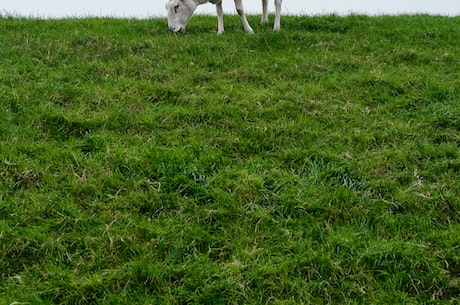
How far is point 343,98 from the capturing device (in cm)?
802

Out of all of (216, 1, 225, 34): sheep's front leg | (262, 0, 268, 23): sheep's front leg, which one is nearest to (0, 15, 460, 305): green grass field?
(216, 1, 225, 34): sheep's front leg

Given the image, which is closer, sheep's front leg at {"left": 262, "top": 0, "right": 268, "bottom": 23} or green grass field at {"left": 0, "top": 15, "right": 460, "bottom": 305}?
green grass field at {"left": 0, "top": 15, "right": 460, "bottom": 305}

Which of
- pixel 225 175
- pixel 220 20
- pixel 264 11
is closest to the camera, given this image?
pixel 225 175

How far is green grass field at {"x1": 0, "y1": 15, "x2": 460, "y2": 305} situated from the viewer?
429cm

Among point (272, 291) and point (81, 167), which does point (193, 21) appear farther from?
point (272, 291)

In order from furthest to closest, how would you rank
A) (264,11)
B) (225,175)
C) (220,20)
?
(264,11), (220,20), (225,175)

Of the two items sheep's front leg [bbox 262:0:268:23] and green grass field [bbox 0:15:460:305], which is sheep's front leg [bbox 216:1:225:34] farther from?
green grass field [bbox 0:15:460:305]

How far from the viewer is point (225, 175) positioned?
573cm

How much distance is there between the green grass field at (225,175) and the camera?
14.1ft

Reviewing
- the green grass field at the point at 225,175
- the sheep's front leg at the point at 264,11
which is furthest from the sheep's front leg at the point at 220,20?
the green grass field at the point at 225,175

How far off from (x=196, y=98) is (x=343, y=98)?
7.07 ft

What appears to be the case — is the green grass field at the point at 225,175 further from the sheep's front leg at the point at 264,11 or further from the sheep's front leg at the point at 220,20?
the sheep's front leg at the point at 264,11

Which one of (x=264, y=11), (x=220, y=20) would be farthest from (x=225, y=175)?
(x=264, y=11)

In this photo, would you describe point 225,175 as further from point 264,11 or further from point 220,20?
point 264,11
